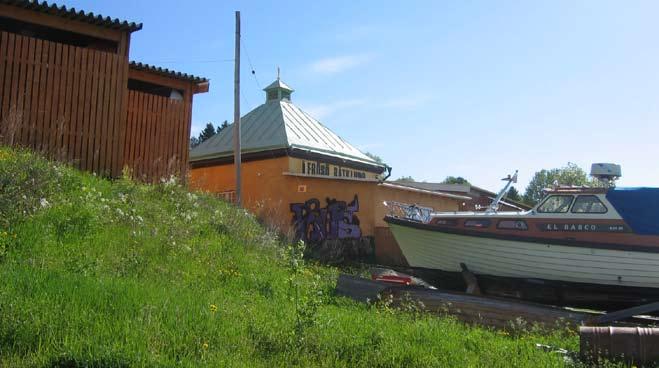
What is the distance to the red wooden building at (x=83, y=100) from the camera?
38.3 ft

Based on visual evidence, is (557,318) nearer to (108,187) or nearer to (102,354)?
(102,354)

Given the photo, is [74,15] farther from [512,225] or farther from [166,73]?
[512,225]

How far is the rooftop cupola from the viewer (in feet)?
83.1

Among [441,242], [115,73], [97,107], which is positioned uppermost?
[115,73]

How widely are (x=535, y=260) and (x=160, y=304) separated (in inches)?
287

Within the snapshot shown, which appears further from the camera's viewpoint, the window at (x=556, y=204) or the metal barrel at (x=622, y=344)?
the window at (x=556, y=204)

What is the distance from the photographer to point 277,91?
83.5 ft

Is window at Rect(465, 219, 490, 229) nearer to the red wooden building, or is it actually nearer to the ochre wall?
the ochre wall

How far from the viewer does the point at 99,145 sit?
12672 mm

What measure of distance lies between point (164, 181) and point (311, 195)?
22.2 ft

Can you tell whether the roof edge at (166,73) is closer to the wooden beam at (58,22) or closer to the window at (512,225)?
the wooden beam at (58,22)

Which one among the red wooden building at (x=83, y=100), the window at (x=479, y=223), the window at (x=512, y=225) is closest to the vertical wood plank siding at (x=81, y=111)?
the red wooden building at (x=83, y=100)

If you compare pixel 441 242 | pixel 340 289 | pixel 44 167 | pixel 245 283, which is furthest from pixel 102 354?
pixel 441 242

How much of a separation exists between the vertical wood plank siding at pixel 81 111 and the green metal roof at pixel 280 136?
5.63m
